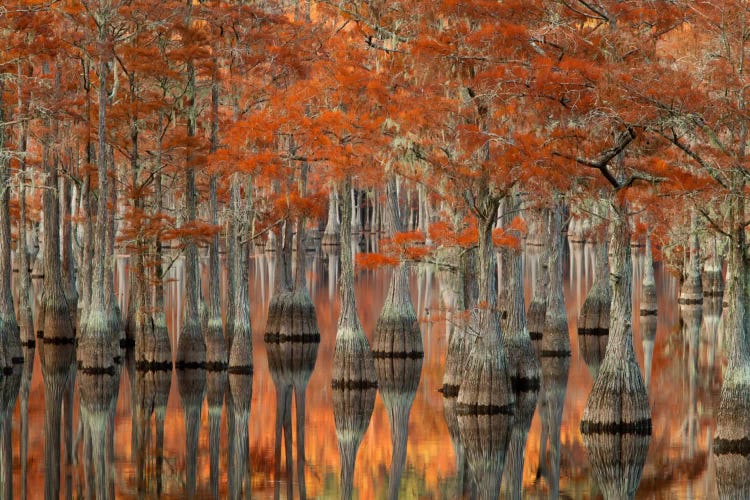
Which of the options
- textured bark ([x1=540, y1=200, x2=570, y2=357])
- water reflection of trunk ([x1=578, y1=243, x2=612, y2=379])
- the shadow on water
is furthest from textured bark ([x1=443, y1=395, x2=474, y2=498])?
water reflection of trunk ([x1=578, y1=243, x2=612, y2=379])

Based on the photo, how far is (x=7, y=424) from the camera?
74.3ft

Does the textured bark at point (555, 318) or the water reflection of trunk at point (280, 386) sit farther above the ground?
the textured bark at point (555, 318)

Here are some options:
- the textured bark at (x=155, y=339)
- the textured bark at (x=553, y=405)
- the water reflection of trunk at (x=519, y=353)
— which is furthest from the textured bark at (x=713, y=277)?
the textured bark at (x=155, y=339)

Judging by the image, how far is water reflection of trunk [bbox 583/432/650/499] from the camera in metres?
18.6

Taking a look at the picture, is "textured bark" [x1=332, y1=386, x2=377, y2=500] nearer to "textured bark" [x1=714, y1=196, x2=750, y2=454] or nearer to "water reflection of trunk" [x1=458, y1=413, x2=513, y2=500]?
"water reflection of trunk" [x1=458, y1=413, x2=513, y2=500]

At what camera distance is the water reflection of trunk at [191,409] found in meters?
19.4

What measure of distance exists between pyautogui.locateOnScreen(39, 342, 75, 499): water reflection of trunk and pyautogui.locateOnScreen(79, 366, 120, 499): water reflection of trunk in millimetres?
489

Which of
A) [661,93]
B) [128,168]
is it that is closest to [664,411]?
[661,93]

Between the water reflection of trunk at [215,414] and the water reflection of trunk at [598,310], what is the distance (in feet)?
38.1

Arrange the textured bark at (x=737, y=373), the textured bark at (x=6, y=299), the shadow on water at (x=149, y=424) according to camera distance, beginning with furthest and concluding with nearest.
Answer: the textured bark at (x=6, y=299), the textured bark at (x=737, y=373), the shadow on water at (x=149, y=424)

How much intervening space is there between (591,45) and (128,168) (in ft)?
89.6

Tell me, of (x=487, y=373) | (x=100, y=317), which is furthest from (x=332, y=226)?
(x=487, y=373)

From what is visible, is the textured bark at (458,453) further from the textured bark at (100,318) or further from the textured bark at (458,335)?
the textured bark at (100,318)

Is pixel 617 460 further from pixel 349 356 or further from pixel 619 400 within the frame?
pixel 349 356
